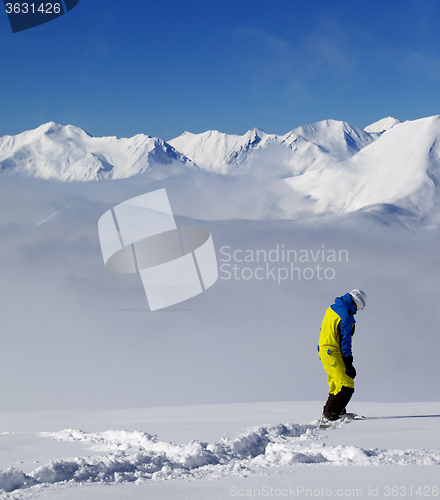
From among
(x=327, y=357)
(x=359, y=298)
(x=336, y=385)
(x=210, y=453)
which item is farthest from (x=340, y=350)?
(x=210, y=453)

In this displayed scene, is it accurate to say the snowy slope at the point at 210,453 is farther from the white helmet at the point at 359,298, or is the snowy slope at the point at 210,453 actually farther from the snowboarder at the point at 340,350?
the white helmet at the point at 359,298

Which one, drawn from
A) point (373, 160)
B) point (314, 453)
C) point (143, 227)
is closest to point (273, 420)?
point (314, 453)

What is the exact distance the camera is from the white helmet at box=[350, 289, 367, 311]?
621cm

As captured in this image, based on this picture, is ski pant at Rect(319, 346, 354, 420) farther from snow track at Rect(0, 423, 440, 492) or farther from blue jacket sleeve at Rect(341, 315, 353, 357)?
snow track at Rect(0, 423, 440, 492)

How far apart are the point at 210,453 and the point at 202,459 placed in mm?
157

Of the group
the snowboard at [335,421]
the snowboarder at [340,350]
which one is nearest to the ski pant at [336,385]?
the snowboarder at [340,350]

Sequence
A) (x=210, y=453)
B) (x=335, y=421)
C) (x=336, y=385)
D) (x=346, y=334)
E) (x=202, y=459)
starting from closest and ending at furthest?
(x=202, y=459)
(x=210, y=453)
(x=335, y=421)
(x=346, y=334)
(x=336, y=385)

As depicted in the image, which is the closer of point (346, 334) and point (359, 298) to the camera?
point (346, 334)

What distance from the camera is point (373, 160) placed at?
6575 cm

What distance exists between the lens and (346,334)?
19.8 feet

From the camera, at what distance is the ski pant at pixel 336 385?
20.0 ft

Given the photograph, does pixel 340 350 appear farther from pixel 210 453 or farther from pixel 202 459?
pixel 202 459

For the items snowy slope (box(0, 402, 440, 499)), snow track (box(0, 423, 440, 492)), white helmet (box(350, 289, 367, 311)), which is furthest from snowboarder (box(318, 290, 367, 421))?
snow track (box(0, 423, 440, 492))

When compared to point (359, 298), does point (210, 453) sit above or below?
below
